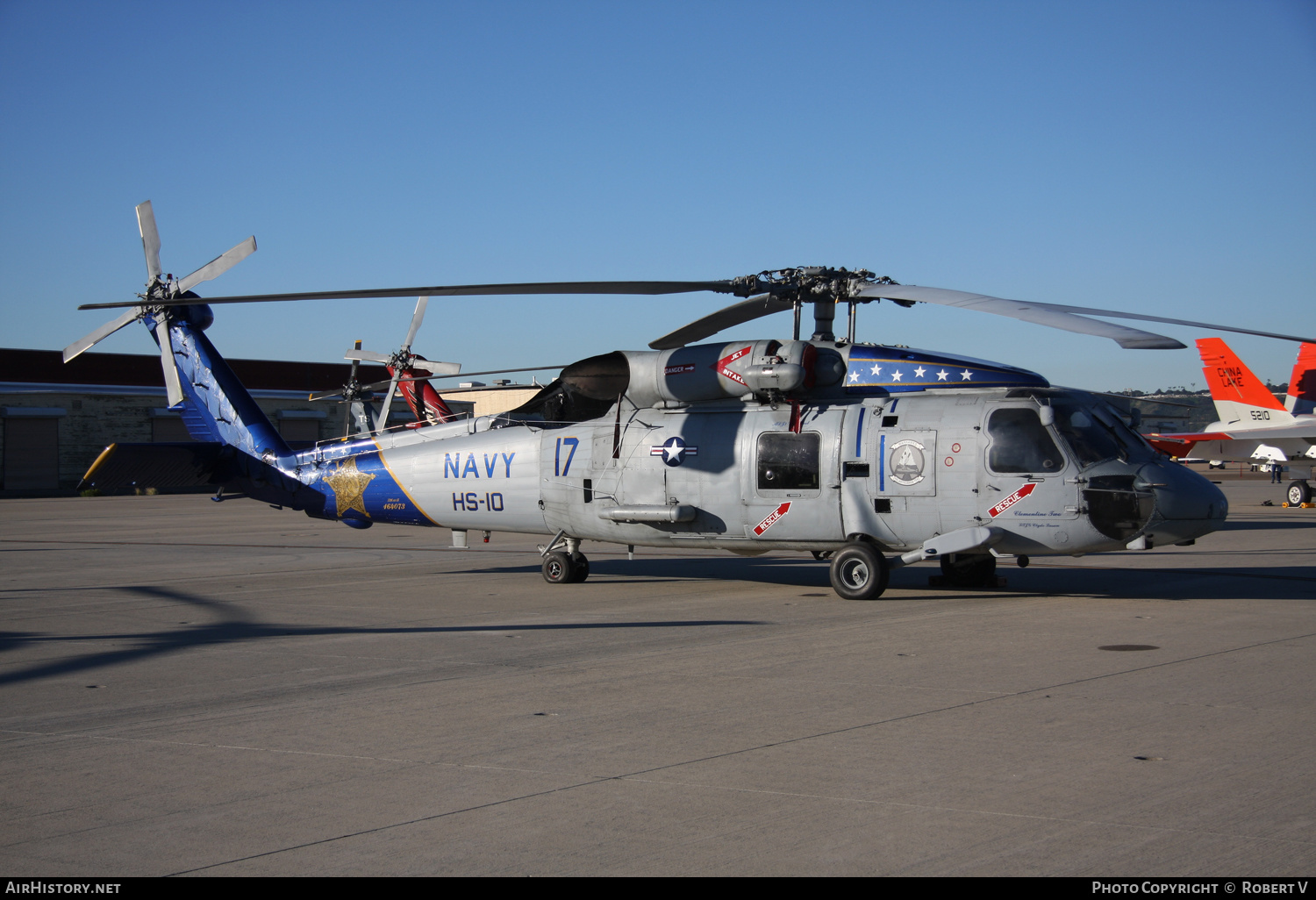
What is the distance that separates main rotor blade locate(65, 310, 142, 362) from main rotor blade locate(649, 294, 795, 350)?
27.9 feet

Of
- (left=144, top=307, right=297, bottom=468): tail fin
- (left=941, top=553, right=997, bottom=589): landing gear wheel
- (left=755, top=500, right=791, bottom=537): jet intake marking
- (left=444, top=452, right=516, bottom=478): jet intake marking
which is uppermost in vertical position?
(left=144, top=307, right=297, bottom=468): tail fin

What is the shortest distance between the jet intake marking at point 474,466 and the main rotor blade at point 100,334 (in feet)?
17.8

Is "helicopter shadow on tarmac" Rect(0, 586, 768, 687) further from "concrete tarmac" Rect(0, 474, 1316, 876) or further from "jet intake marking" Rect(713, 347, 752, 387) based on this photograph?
"jet intake marking" Rect(713, 347, 752, 387)

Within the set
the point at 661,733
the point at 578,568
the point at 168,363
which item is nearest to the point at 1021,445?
the point at 578,568

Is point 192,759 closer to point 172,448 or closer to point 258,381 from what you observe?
point 172,448

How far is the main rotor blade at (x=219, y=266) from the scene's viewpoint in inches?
634

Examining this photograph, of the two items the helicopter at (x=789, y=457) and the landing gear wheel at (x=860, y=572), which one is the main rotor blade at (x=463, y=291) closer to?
the helicopter at (x=789, y=457)

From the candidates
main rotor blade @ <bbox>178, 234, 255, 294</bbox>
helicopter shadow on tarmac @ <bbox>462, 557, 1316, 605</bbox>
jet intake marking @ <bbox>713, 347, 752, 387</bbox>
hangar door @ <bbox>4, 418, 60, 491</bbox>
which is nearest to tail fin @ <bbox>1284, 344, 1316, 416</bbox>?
helicopter shadow on tarmac @ <bbox>462, 557, 1316, 605</bbox>

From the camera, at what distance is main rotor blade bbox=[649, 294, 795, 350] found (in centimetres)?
1360

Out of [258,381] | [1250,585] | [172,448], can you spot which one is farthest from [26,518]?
[1250,585]

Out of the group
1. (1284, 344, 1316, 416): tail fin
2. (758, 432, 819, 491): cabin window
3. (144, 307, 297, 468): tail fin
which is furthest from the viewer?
(1284, 344, 1316, 416): tail fin

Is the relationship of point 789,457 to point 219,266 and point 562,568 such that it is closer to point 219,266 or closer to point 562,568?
point 562,568

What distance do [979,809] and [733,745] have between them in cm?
167

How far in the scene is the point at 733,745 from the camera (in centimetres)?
640
